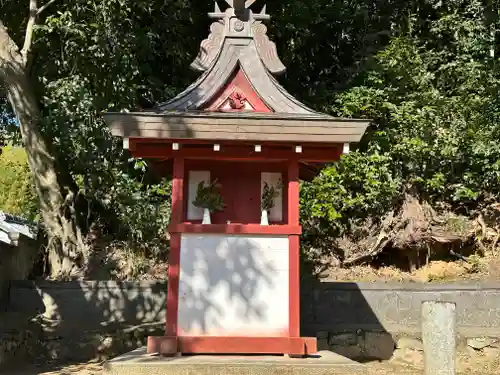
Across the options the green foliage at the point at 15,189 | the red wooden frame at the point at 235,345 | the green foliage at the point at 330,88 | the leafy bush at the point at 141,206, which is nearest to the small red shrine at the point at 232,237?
the red wooden frame at the point at 235,345

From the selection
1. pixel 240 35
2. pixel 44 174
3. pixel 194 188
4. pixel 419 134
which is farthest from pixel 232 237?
pixel 419 134

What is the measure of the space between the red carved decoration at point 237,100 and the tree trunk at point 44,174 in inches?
225

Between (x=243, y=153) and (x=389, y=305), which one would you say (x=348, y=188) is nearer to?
(x=389, y=305)

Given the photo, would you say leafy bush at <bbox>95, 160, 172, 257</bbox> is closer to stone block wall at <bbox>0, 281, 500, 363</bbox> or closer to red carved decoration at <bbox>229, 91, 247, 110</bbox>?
stone block wall at <bbox>0, 281, 500, 363</bbox>

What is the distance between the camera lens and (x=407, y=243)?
12312 millimetres

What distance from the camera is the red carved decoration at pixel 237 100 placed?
22.5ft

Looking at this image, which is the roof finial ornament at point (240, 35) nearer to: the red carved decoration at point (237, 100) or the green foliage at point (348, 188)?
the red carved decoration at point (237, 100)

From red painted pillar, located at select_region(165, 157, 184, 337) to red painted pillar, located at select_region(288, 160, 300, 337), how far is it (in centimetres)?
132

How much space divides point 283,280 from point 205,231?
42.8 inches

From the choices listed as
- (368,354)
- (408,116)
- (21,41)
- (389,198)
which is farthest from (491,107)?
(21,41)

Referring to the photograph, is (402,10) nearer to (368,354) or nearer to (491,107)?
(491,107)

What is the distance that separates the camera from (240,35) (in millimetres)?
7230

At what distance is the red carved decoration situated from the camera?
6859 mm

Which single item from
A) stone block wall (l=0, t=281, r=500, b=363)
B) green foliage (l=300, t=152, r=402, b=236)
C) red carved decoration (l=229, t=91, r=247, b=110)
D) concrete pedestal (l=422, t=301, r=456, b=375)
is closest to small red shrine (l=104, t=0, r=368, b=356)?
red carved decoration (l=229, t=91, r=247, b=110)
